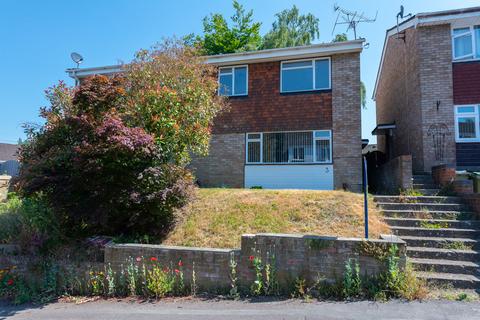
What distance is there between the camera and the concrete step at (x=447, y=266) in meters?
5.72

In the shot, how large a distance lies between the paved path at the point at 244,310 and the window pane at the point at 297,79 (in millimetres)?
9512

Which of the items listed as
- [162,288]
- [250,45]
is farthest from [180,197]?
[250,45]

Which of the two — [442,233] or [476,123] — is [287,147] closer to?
[476,123]

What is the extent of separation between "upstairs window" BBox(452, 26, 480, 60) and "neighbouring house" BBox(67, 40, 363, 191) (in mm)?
3303

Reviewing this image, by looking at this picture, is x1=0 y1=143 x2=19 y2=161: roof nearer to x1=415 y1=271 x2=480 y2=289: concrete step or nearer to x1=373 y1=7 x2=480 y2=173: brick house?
x1=373 y1=7 x2=480 y2=173: brick house

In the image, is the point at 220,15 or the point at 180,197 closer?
the point at 180,197

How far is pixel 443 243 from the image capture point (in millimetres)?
6496

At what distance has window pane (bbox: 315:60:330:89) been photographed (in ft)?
42.2

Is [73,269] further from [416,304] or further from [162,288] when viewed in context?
[416,304]

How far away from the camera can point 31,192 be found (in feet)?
21.1

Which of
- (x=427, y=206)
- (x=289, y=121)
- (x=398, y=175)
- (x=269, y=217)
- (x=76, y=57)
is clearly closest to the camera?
(x=269, y=217)

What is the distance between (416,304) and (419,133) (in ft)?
29.2

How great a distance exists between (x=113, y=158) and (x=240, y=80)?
27.8ft

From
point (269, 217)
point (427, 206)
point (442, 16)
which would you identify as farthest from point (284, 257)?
point (442, 16)
